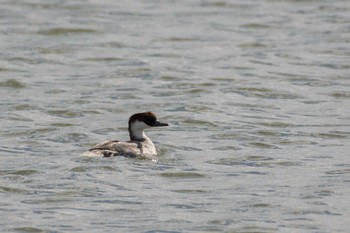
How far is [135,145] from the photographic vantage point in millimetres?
16172

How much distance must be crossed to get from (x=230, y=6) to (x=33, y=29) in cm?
509

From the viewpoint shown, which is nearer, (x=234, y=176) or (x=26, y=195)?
(x=26, y=195)

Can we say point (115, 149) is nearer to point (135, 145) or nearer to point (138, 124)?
point (135, 145)

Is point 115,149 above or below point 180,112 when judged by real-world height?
above

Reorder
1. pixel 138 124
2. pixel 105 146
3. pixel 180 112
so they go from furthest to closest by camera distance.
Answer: pixel 180 112, pixel 138 124, pixel 105 146

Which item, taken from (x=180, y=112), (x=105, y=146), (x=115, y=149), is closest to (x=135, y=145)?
(x=115, y=149)

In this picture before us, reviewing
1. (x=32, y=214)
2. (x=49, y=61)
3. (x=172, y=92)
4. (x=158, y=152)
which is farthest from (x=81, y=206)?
(x=49, y=61)

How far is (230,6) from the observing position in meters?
29.0

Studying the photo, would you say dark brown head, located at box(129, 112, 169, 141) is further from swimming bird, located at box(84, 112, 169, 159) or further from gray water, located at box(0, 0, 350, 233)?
gray water, located at box(0, 0, 350, 233)

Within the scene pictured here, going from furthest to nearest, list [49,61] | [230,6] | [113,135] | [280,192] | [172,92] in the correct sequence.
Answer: [230,6], [49,61], [172,92], [113,135], [280,192]

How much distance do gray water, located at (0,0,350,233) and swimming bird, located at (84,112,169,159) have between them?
0.36 feet

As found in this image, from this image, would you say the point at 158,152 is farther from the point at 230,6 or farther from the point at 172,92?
the point at 230,6

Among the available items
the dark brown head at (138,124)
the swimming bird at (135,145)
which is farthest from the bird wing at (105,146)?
the dark brown head at (138,124)

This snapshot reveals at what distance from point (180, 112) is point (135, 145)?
3186 mm
